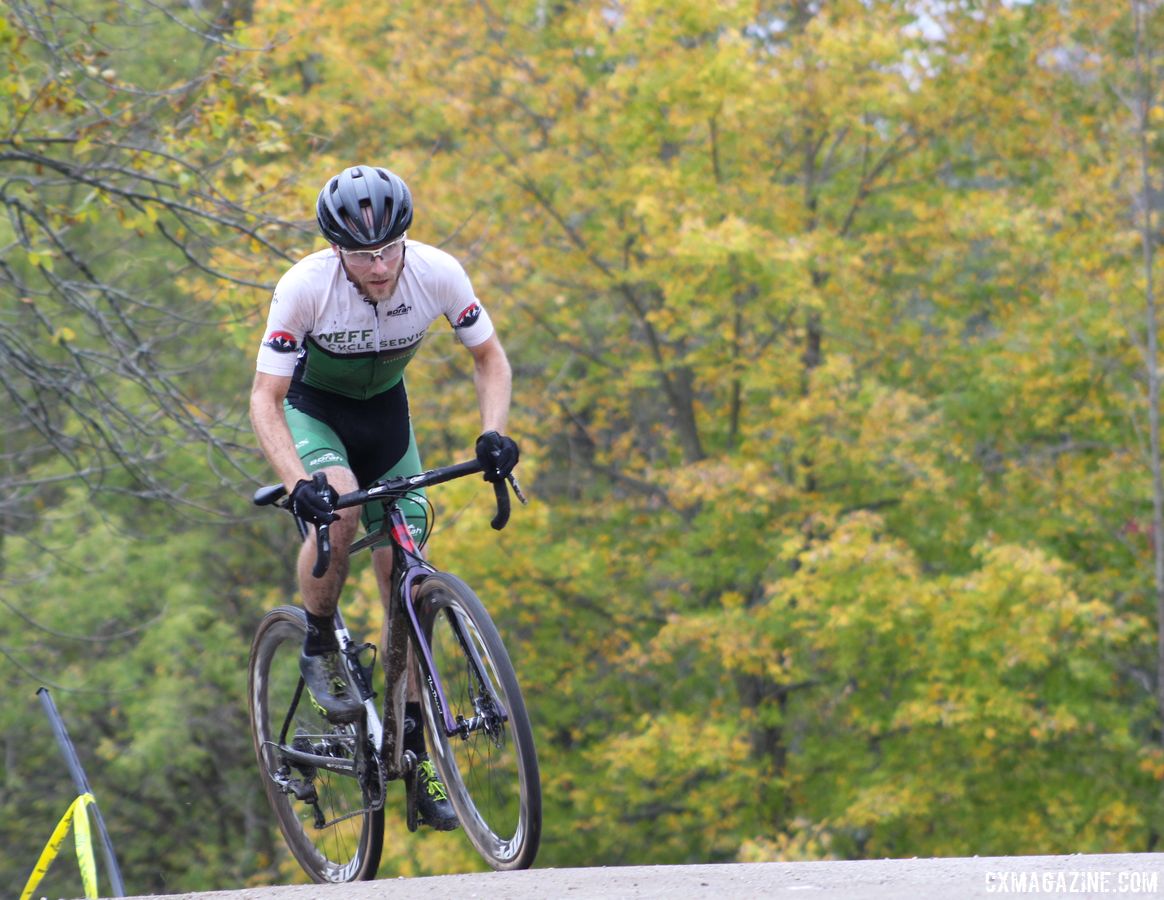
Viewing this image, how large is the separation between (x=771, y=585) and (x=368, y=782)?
9.14m

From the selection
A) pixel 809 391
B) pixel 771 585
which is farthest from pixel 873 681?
pixel 809 391

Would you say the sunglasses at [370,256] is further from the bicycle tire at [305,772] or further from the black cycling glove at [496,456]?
the bicycle tire at [305,772]

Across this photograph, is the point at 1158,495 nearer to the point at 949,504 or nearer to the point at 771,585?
the point at 949,504

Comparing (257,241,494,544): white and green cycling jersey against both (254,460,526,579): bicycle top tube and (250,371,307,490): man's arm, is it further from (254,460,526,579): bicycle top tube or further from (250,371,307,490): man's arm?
(254,460,526,579): bicycle top tube

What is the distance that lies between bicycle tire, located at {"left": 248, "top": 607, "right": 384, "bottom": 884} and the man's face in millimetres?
1393

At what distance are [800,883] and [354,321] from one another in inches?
84.9

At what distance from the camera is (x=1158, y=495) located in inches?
512

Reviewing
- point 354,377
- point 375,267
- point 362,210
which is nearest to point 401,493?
point 354,377

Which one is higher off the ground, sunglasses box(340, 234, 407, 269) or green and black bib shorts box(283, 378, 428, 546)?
sunglasses box(340, 234, 407, 269)

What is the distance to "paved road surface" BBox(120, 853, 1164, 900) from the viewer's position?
3967 mm

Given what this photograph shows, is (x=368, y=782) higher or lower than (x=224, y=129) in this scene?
lower

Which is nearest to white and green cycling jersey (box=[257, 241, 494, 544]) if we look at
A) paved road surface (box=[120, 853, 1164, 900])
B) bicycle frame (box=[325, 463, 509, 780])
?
bicycle frame (box=[325, 463, 509, 780])

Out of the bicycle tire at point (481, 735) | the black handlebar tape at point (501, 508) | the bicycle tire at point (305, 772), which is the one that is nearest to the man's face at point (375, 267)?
the black handlebar tape at point (501, 508)

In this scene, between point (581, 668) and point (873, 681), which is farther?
point (581, 668)
